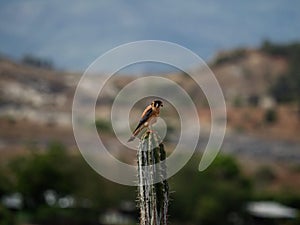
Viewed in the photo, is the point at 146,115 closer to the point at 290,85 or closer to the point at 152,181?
the point at 152,181

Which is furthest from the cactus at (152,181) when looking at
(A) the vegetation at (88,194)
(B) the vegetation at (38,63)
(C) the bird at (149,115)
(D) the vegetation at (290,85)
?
(B) the vegetation at (38,63)

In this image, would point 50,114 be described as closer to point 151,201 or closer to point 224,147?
point 224,147

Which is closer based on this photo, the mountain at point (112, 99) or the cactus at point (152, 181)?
the cactus at point (152, 181)

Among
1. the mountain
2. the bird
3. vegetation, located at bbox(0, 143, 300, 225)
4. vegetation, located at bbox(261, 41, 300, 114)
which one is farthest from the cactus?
vegetation, located at bbox(261, 41, 300, 114)

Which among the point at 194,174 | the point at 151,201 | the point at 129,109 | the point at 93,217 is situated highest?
the point at 194,174

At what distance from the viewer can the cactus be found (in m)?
8.62

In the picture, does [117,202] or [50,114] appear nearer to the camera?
[117,202]

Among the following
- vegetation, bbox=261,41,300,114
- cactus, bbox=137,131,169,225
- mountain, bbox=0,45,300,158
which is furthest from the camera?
vegetation, bbox=261,41,300,114

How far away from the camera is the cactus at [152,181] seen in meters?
8.62

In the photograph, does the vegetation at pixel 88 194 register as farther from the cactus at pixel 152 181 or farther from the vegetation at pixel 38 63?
the vegetation at pixel 38 63

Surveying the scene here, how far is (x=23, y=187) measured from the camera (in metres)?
58.5

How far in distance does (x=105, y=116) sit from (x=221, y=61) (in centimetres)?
5354

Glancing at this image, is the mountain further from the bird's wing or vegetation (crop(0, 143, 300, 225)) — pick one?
the bird's wing

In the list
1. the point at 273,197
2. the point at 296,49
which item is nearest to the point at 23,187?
the point at 273,197
